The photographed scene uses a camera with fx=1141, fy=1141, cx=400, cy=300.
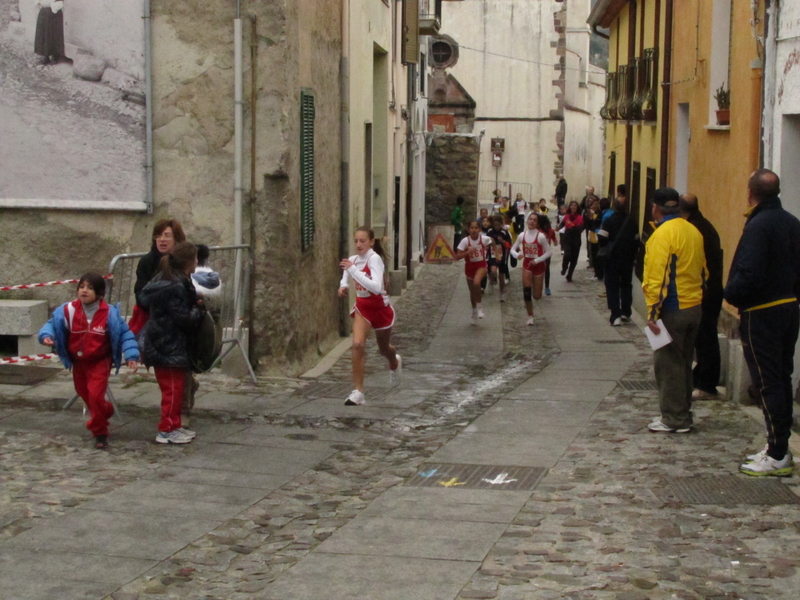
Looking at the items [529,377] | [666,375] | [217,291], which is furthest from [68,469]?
[529,377]

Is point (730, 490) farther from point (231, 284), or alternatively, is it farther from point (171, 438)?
point (231, 284)

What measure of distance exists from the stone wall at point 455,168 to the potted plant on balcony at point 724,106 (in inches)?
858

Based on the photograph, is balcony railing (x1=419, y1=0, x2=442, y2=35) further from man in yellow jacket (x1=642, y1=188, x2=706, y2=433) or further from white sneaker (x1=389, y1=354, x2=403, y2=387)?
man in yellow jacket (x1=642, y1=188, x2=706, y2=433)

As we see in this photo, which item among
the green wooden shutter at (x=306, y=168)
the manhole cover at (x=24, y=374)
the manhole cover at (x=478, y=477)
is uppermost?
the green wooden shutter at (x=306, y=168)

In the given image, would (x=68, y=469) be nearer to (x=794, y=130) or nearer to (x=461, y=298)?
(x=794, y=130)

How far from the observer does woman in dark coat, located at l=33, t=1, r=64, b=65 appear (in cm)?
1038

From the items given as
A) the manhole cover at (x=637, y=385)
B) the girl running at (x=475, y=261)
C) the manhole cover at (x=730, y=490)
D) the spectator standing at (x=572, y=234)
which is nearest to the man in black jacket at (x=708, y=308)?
the manhole cover at (x=637, y=385)

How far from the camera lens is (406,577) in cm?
515

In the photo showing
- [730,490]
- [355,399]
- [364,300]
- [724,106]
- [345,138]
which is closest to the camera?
[730,490]

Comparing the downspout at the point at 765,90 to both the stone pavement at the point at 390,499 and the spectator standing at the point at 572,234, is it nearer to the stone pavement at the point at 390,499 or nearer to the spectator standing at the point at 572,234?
the stone pavement at the point at 390,499

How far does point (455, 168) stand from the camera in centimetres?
3431

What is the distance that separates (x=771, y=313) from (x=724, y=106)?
565 cm

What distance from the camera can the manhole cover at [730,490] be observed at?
6.45 meters

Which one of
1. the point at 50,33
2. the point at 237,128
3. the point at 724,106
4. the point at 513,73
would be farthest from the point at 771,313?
the point at 513,73
